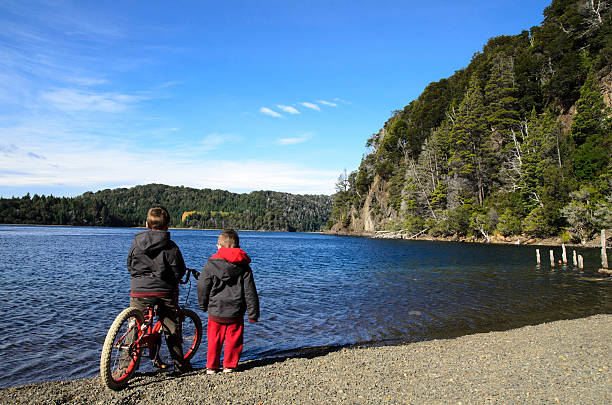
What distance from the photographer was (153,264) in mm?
5762

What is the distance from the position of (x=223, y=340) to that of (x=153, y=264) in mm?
1953

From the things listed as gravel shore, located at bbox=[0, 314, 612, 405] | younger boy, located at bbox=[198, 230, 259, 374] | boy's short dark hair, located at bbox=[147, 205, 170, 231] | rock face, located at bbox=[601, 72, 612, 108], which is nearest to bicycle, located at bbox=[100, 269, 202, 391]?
gravel shore, located at bbox=[0, 314, 612, 405]

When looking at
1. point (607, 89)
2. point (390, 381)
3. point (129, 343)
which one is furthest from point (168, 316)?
point (607, 89)

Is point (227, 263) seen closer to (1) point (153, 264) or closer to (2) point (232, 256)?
(2) point (232, 256)

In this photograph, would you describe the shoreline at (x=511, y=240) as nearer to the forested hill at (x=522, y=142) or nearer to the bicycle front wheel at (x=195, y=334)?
the forested hill at (x=522, y=142)

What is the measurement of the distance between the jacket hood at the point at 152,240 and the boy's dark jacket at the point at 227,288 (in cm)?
86

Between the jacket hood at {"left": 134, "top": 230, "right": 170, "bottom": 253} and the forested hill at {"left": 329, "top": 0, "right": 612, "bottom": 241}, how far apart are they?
138 feet

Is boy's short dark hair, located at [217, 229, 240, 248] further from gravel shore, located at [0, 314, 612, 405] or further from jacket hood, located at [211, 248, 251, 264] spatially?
gravel shore, located at [0, 314, 612, 405]

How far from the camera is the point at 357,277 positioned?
24.5 metres

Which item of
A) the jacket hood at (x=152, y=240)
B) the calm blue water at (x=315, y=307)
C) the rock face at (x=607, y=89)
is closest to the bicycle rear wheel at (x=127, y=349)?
the jacket hood at (x=152, y=240)

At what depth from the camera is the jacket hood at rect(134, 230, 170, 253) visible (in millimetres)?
5676

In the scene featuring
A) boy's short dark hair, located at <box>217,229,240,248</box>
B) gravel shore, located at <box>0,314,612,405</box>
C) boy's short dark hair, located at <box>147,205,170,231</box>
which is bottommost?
gravel shore, located at <box>0,314,612,405</box>

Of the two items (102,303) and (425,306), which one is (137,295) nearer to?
(102,303)

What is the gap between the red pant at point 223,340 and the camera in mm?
6359
